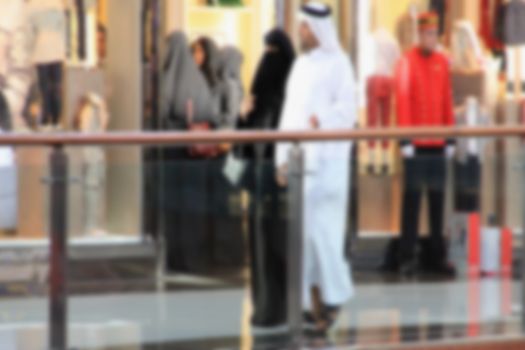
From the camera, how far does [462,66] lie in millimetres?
12047

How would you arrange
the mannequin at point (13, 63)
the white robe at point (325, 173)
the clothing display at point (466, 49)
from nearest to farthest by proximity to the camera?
1. the white robe at point (325, 173)
2. the mannequin at point (13, 63)
3. the clothing display at point (466, 49)

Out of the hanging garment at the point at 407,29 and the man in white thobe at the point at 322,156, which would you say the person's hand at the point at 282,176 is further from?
the hanging garment at the point at 407,29

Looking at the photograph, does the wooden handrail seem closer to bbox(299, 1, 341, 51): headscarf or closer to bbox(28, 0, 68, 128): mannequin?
bbox(299, 1, 341, 51): headscarf

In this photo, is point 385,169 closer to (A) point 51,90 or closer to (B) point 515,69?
(A) point 51,90

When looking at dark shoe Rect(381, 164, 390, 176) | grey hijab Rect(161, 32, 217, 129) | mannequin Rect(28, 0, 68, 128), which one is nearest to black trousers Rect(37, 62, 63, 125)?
mannequin Rect(28, 0, 68, 128)

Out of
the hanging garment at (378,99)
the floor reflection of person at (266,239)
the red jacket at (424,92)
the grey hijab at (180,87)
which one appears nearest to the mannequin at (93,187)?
the floor reflection of person at (266,239)

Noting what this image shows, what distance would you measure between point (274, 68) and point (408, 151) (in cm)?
147

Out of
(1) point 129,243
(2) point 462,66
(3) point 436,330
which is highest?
(2) point 462,66

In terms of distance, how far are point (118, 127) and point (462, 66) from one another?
257 cm

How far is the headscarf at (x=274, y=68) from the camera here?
9414 mm

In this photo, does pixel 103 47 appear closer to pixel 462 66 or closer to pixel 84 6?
pixel 84 6

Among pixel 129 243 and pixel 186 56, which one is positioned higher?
pixel 186 56

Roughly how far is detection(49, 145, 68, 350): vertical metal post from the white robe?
1.02 metres

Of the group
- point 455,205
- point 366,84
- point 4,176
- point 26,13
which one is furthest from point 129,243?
point 366,84
